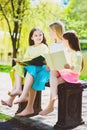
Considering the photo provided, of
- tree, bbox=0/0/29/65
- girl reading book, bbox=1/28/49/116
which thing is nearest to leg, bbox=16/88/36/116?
girl reading book, bbox=1/28/49/116

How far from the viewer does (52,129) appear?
518cm

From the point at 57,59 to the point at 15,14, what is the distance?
14098mm

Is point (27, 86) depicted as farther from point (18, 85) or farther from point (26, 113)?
point (26, 113)

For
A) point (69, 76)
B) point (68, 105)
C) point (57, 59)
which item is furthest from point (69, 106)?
point (57, 59)

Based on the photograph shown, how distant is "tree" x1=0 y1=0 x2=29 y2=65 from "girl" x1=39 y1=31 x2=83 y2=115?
13274mm

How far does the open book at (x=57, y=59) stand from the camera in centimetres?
502

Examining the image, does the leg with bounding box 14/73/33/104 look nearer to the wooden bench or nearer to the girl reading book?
the girl reading book

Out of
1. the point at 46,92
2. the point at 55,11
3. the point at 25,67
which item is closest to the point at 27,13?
the point at 55,11

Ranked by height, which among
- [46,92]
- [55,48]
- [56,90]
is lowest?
[46,92]

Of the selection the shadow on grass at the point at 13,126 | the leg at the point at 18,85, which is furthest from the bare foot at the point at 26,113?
the leg at the point at 18,85

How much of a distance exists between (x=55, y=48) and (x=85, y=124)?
1.08 meters

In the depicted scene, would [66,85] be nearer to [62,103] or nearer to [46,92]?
[62,103]

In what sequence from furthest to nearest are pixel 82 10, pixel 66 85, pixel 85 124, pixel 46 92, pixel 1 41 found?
1. pixel 82 10
2. pixel 1 41
3. pixel 46 92
4. pixel 85 124
5. pixel 66 85

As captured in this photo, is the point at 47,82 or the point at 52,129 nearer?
the point at 52,129
